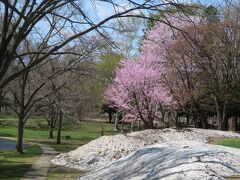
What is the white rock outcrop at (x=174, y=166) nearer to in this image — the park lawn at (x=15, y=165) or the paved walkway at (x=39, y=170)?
the paved walkway at (x=39, y=170)

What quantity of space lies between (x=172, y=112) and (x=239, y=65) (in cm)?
808

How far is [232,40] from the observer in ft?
116

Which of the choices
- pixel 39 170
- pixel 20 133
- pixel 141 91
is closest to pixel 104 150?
pixel 39 170

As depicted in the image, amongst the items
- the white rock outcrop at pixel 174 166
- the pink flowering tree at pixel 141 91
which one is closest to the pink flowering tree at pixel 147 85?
the pink flowering tree at pixel 141 91

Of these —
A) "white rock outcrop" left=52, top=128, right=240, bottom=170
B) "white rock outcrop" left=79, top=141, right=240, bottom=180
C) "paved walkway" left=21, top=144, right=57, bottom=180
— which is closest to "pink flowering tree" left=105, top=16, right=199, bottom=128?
"white rock outcrop" left=52, top=128, right=240, bottom=170

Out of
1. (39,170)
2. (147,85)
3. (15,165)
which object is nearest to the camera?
(39,170)

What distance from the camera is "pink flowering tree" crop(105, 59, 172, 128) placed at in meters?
35.9

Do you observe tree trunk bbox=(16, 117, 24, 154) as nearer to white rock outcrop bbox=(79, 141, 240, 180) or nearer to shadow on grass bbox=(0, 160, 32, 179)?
shadow on grass bbox=(0, 160, 32, 179)

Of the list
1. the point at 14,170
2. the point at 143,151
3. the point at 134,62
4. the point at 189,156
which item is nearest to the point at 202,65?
the point at 134,62

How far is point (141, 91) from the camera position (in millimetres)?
36188

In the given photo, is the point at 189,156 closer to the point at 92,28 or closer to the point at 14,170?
the point at 92,28

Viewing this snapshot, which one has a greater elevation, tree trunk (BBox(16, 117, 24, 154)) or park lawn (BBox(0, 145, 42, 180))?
tree trunk (BBox(16, 117, 24, 154))

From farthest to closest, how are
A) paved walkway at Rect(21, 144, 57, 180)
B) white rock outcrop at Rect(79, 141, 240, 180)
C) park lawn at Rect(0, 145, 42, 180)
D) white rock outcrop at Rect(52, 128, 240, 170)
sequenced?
white rock outcrop at Rect(52, 128, 240, 170) → park lawn at Rect(0, 145, 42, 180) → paved walkway at Rect(21, 144, 57, 180) → white rock outcrop at Rect(79, 141, 240, 180)

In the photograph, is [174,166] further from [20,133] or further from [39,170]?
[20,133]
